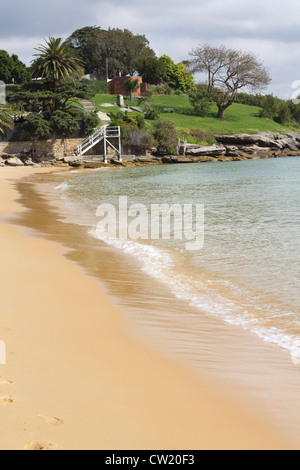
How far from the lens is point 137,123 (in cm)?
5112

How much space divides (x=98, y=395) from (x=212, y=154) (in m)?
53.8

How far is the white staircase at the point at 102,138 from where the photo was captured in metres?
47.0

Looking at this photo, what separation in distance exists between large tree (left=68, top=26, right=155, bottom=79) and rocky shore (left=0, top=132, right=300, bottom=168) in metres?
38.2

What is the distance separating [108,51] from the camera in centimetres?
9050

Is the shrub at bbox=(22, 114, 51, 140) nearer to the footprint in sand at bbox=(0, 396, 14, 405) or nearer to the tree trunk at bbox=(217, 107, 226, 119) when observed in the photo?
the tree trunk at bbox=(217, 107, 226, 119)

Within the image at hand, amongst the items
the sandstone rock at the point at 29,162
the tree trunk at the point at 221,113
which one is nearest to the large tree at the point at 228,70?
the tree trunk at the point at 221,113

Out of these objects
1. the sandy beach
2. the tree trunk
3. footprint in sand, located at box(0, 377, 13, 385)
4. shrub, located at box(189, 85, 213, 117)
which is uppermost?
shrub, located at box(189, 85, 213, 117)

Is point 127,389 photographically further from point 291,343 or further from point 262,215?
point 262,215

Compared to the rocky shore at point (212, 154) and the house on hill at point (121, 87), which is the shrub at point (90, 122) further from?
the house on hill at point (121, 87)

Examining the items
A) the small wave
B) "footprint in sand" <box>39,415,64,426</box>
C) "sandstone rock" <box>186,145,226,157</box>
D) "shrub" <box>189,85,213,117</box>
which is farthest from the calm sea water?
"shrub" <box>189,85,213,117</box>

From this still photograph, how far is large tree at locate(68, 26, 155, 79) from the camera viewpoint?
291ft
